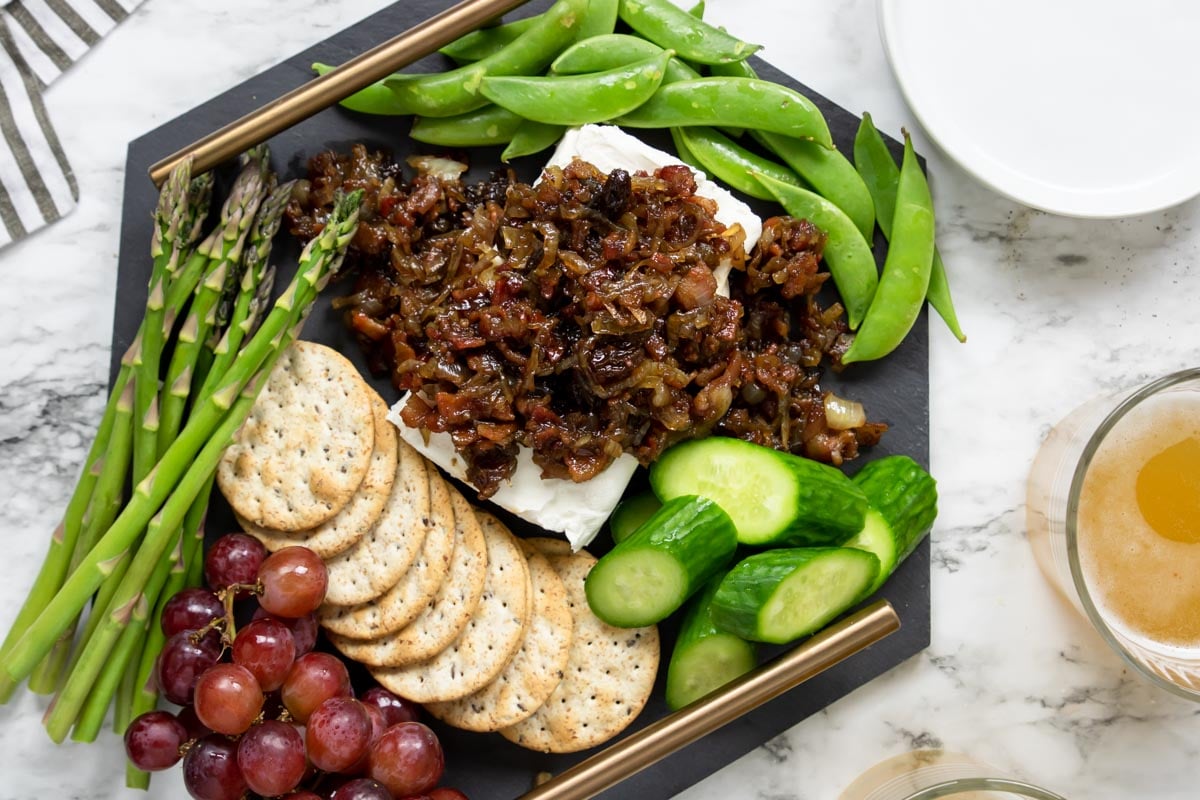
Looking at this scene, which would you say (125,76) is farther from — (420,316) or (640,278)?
(640,278)

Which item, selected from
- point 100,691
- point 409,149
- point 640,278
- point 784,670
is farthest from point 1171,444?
point 100,691

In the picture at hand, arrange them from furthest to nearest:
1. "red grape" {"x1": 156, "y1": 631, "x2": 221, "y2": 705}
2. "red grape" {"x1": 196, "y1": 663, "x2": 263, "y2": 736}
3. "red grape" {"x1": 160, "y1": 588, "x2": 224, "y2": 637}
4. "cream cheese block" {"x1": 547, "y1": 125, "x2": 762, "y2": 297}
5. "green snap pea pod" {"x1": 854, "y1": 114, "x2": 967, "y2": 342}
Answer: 1. "green snap pea pod" {"x1": 854, "y1": 114, "x2": 967, "y2": 342}
2. "cream cheese block" {"x1": 547, "y1": 125, "x2": 762, "y2": 297}
3. "red grape" {"x1": 160, "y1": 588, "x2": 224, "y2": 637}
4. "red grape" {"x1": 156, "y1": 631, "x2": 221, "y2": 705}
5. "red grape" {"x1": 196, "y1": 663, "x2": 263, "y2": 736}

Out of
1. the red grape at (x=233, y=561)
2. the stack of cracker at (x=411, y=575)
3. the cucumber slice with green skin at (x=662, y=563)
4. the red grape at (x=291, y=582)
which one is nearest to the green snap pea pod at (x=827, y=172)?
the cucumber slice with green skin at (x=662, y=563)

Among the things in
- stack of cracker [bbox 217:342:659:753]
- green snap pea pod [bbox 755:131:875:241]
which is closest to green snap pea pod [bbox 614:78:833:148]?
green snap pea pod [bbox 755:131:875:241]

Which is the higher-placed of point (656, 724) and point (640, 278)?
point (640, 278)

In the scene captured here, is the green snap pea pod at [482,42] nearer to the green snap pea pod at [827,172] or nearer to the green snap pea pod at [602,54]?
the green snap pea pod at [602,54]

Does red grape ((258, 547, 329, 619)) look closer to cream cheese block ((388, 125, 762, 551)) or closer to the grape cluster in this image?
the grape cluster

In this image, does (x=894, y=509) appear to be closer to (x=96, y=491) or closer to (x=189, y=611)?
(x=189, y=611)
